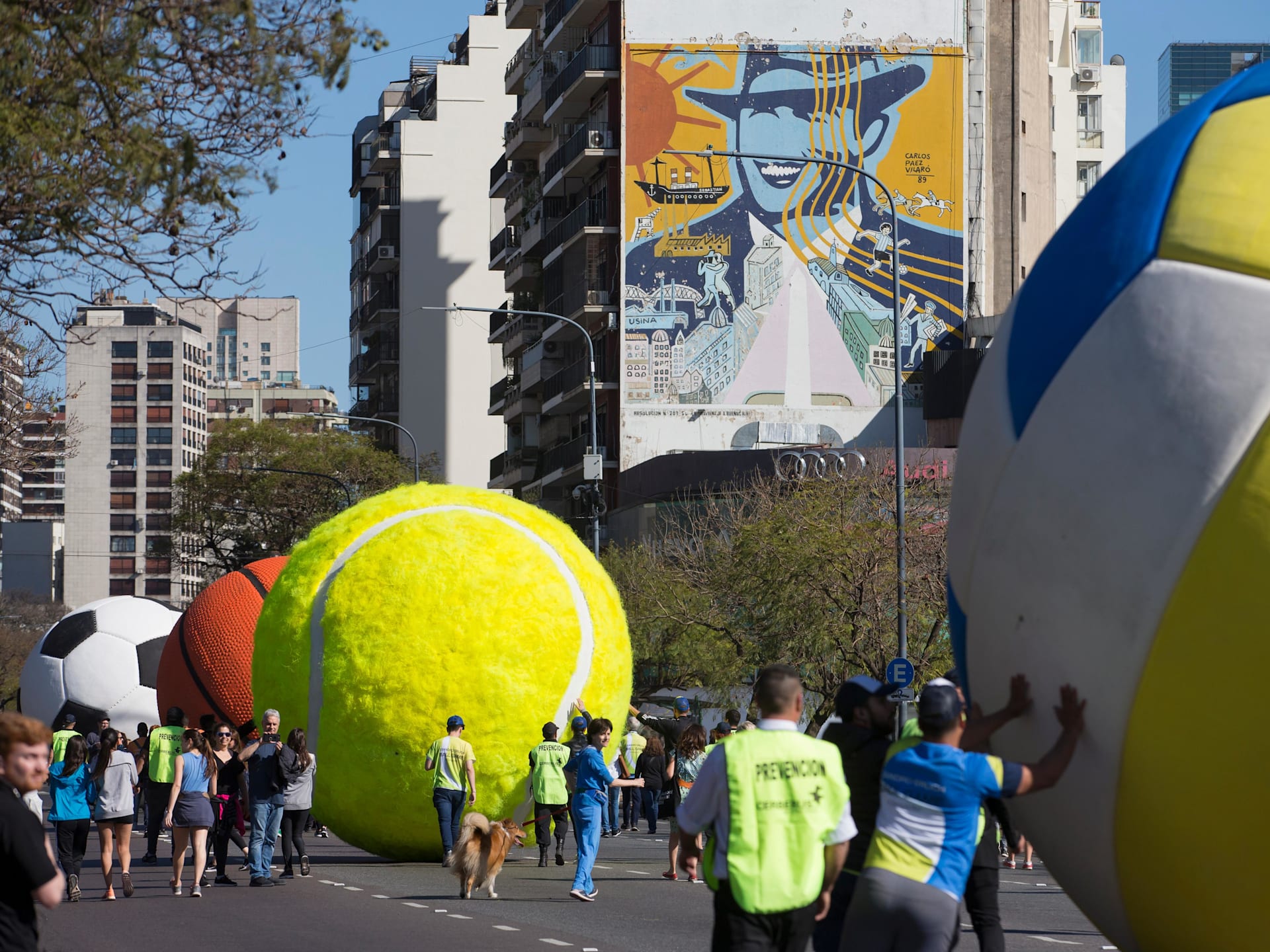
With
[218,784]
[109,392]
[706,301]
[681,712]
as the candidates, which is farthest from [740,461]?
[109,392]

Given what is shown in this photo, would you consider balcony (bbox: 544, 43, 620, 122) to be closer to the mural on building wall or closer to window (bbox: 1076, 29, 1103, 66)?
the mural on building wall

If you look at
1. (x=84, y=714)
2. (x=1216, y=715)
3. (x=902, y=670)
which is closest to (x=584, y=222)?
(x=84, y=714)

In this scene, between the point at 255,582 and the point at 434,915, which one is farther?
the point at 255,582

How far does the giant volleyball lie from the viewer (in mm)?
6688

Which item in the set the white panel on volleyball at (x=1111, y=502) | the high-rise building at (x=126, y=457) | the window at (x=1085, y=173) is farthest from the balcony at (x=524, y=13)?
the high-rise building at (x=126, y=457)

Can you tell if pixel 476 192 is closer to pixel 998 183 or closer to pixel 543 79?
pixel 543 79

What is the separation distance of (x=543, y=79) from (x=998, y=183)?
53.6 feet

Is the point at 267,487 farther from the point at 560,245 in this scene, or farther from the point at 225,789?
the point at 225,789

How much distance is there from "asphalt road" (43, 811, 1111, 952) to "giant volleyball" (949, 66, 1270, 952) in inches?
226

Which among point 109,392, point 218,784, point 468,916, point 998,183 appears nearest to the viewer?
point 468,916

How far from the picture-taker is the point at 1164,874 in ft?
22.9

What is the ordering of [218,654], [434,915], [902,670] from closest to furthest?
[434,915]
[218,654]
[902,670]

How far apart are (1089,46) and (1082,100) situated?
16.6 feet

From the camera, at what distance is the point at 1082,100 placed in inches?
3543
